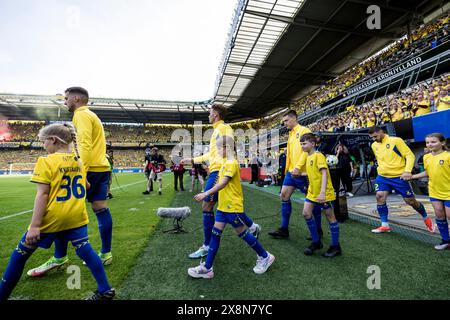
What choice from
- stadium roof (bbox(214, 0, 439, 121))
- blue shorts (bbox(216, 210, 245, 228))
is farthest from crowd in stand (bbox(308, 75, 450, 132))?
blue shorts (bbox(216, 210, 245, 228))

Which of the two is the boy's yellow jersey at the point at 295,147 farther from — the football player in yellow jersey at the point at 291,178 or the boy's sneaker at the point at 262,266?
the boy's sneaker at the point at 262,266

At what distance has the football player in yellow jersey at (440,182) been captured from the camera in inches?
132

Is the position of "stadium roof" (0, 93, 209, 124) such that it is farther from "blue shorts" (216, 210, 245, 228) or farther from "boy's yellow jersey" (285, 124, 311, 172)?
"blue shorts" (216, 210, 245, 228)

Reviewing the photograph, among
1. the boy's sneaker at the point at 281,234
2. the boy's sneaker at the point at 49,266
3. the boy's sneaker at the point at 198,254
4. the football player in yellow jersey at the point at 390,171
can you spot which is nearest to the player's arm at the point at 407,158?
the football player in yellow jersey at the point at 390,171

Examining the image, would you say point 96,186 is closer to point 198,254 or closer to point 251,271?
point 198,254

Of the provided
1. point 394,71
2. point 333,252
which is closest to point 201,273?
point 333,252

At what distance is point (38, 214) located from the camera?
6.10 feet

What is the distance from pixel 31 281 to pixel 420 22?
906 inches

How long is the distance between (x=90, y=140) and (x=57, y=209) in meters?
0.96

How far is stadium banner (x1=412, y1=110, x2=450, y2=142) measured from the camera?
23.5 ft

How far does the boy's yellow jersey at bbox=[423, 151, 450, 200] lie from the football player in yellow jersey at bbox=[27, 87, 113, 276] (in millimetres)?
4659

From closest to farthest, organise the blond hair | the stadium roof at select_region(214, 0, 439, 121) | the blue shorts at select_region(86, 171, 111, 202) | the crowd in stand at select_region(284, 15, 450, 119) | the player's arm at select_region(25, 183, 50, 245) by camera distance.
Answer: the player's arm at select_region(25, 183, 50, 245), the blond hair, the blue shorts at select_region(86, 171, 111, 202), the crowd in stand at select_region(284, 15, 450, 119), the stadium roof at select_region(214, 0, 439, 121)

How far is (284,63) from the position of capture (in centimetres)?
2142
